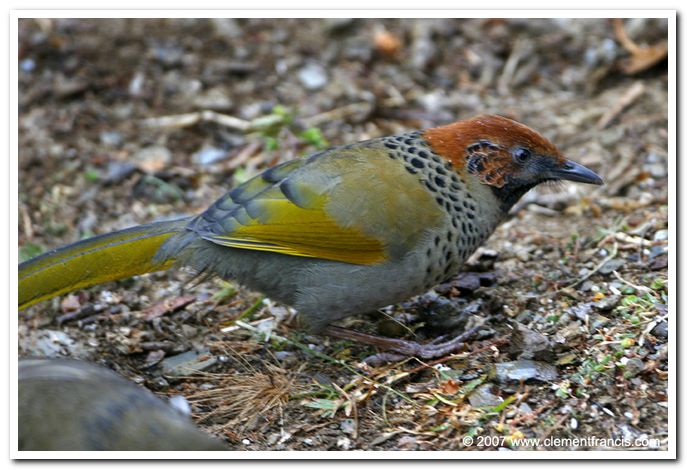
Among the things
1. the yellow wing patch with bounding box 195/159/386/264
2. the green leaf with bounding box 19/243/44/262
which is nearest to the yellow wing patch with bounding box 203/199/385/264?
the yellow wing patch with bounding box 195/159/386/264

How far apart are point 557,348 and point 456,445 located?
0.78m

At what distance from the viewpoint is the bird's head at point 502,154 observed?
4453 millimetres

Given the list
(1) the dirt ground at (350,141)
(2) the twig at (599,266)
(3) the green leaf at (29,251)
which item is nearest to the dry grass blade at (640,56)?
(1) the dirt ground at (350,141)

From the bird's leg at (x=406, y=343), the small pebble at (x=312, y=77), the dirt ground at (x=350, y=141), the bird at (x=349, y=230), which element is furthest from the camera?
the small pebble at (x=312, y=77)

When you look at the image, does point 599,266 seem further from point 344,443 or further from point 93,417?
point 93,417

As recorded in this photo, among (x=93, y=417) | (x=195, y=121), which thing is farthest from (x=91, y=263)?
(x=195, y=121)

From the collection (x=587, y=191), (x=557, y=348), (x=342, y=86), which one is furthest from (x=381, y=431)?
(x=342, y=86)

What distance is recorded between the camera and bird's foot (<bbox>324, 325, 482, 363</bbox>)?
171 inches

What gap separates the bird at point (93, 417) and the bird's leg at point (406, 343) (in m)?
1.26

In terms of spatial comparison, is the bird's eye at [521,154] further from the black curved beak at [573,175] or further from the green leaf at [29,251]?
the green leaf at [29,251]

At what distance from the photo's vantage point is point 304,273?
432 centimetres

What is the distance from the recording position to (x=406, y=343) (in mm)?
4422

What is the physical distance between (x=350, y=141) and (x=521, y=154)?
209 centimetres

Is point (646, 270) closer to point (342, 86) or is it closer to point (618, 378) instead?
point (618, 378)
